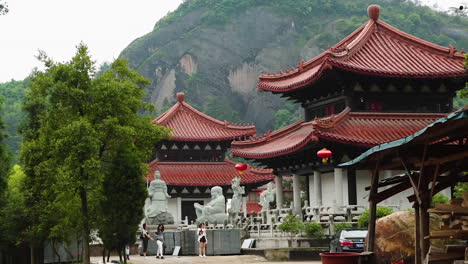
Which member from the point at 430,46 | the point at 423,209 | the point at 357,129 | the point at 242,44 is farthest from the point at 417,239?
the point at 242,44

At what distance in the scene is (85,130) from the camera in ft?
81.2

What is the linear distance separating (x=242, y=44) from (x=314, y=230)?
94374 mm

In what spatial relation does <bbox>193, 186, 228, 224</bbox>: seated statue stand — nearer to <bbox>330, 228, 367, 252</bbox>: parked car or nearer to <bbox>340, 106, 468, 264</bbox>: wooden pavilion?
<bbox>330, 228, 367, 252</bbox>: parked car

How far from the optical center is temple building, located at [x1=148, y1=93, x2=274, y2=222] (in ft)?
174

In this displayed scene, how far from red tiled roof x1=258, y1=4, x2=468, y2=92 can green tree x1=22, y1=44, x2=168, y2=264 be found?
10.5 meters

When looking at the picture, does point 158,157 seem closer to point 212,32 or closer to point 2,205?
point 2,205

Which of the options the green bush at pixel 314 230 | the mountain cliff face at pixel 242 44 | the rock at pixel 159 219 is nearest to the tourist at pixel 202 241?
the green bush at pixel 314 230

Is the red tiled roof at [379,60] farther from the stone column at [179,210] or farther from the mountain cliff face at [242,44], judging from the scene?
the mountain cliff face at [242,44]

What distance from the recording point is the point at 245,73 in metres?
121

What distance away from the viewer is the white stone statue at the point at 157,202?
133ft

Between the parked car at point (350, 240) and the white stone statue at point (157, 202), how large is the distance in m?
17.5

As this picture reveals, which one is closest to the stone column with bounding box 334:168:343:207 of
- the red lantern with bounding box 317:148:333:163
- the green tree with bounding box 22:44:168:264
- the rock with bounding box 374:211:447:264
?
the red lantern with bounding box 317:148:333:163

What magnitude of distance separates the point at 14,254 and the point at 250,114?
86.7m

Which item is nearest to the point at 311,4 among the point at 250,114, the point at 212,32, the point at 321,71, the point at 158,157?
the point at 212,32
